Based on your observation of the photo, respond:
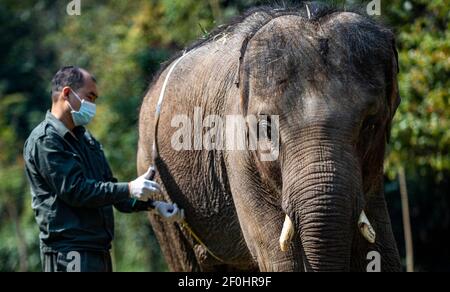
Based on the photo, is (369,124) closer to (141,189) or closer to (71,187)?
(141,189)

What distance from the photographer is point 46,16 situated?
82.4 feet

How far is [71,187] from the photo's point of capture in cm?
689

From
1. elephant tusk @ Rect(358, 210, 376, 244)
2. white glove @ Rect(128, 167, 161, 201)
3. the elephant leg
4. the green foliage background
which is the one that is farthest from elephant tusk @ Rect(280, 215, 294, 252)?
the green foliage background

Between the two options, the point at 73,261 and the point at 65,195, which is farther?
the point at 73,261

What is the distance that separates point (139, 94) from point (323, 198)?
37.7 ft

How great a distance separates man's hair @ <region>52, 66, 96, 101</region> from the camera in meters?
7.27

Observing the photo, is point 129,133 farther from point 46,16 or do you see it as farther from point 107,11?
point 46,16

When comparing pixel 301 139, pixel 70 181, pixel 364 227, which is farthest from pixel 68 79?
pixel 364 227

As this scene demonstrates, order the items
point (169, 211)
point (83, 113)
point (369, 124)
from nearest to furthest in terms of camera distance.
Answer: point (369, 124)
point (83, 113)
point (169, 211)

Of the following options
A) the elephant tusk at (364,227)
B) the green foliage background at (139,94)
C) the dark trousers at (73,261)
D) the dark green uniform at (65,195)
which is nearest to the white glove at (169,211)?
the dark green uniform at (65,195)

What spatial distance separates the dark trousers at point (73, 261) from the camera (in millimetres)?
7055

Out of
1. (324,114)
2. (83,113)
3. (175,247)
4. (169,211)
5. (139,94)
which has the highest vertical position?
(139,94)

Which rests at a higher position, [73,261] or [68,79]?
[68,79]
